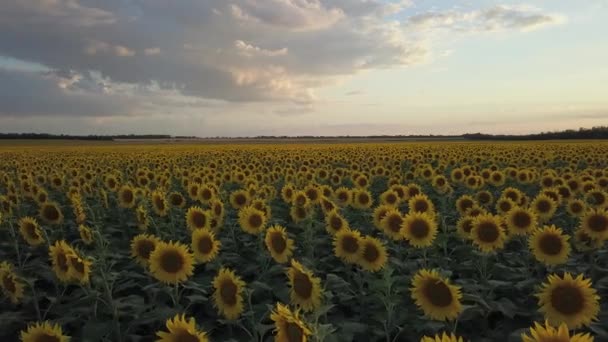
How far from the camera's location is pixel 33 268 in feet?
22.6

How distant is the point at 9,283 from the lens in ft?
16.7

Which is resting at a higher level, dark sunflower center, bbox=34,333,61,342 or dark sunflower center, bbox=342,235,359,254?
dark sunflower center, bbox=342,235,359,254

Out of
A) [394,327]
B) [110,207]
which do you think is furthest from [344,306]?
[110,207]

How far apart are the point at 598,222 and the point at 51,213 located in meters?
7.90

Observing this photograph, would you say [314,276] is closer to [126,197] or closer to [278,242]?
[278,242]

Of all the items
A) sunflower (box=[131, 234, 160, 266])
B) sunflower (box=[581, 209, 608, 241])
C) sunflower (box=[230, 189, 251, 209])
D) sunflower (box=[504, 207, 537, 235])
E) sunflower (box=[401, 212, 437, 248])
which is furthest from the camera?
sunflower (box=[230, 189, 251, 209])

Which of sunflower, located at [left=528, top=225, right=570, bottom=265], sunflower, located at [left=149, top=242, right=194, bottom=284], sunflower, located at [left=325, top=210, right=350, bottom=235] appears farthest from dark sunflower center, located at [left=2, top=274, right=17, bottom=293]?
sunflower, located at [left=528, top=225, right=570, bottom=265]

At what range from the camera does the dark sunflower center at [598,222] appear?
663 cm

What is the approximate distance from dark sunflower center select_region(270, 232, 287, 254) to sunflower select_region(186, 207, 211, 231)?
1587mm

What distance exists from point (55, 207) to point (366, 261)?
206 inches

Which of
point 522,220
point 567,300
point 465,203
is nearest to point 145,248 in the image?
point 567,300

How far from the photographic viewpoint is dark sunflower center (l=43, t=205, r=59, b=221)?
815 cm

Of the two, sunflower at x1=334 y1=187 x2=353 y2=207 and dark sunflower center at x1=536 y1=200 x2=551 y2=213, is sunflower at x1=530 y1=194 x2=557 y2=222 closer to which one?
dark sunflower center at x1=536 y1=200 x2=551 y2=213

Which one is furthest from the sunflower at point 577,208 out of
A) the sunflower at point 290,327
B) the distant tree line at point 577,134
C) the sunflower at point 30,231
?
the distant tree line at point 577,134
